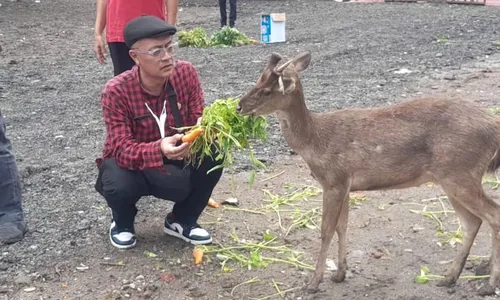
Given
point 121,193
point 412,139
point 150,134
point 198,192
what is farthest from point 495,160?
point 121,193

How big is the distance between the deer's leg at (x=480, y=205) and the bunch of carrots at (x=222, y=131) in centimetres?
127

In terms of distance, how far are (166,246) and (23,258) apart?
3.19 ft

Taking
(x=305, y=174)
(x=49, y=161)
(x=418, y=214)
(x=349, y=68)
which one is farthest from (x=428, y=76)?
(x=49, y=161)

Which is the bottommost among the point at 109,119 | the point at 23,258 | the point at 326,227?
the point at 23,258

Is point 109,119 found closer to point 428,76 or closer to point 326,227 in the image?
point 326,227

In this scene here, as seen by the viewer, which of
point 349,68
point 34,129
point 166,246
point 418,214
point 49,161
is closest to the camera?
point 166,246

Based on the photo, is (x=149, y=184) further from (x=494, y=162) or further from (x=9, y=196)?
(x=494, y=162)

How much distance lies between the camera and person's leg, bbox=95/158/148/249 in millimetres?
4793

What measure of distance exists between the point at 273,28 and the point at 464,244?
10.1 meters

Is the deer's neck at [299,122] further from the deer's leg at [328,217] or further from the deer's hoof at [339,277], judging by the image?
the deer's hoof at [339,277]

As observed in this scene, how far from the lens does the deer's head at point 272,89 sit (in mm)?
4203

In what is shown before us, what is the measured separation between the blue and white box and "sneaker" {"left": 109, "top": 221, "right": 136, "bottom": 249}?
9397 mm

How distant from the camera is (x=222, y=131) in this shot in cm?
459

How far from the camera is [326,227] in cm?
441
